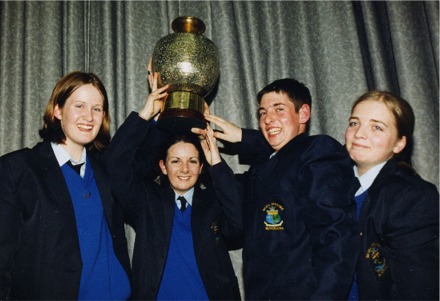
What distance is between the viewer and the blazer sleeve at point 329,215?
4.13ft

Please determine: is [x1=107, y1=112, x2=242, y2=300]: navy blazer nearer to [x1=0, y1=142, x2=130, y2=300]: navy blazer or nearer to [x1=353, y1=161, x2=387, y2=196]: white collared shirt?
[x1=0, y1=142, x2=130, y2=300]: navy blazer

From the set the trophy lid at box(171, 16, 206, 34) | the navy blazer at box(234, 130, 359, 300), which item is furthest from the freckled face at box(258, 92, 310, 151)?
the trophy lid at box(171, 16, 206, 34)

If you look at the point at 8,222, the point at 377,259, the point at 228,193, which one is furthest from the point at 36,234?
the point at 377,259

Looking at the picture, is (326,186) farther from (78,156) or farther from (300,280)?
(78,156)

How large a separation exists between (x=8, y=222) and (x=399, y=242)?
135 centimetres

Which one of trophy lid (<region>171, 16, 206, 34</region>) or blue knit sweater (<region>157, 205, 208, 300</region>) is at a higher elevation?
trophy lid (<region>171, 16, 206, 34</region>)

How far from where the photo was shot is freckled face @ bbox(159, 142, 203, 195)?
1.81m

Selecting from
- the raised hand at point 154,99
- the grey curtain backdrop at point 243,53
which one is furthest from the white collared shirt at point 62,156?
the grey curtain backdrop at point 243,53

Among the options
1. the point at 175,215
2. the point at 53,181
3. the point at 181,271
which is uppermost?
the point at 53,181

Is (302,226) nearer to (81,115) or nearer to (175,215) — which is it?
(175,215)

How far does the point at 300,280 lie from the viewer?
1367mm

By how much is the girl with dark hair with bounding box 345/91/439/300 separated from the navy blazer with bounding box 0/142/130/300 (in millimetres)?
1040

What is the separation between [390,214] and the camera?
1.30 meters

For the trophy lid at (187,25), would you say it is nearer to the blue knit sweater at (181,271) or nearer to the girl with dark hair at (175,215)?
the girl with dark hair at (175,215)
